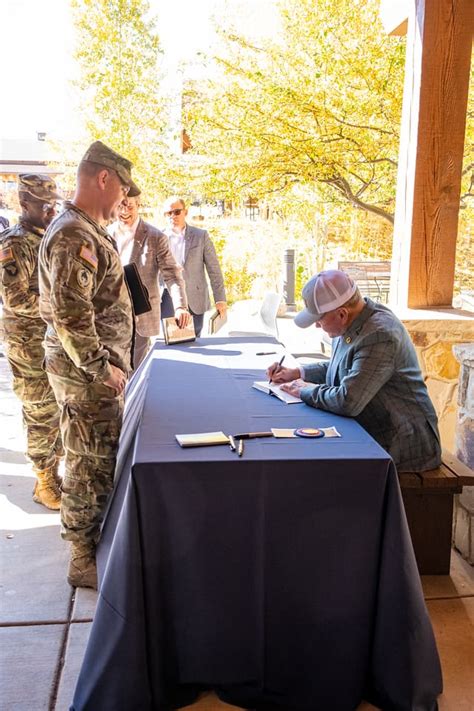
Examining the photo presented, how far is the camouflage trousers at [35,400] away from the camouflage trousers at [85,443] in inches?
36.7

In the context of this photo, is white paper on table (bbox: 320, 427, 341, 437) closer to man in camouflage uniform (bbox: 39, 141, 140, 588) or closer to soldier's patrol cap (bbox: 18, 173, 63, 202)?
man in camouflage uniform (bbox: 39, 141, 140, 588)

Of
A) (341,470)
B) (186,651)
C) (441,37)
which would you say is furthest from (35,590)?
(441,37)

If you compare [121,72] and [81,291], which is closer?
[81,291]

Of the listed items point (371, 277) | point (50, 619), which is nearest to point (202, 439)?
point (50, 619)

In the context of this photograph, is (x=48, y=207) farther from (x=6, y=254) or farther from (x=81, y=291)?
(x=81, y=291)

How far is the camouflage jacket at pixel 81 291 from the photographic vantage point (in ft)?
→ 7.44

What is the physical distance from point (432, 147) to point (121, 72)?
1312 centimetres

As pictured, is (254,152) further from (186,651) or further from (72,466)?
(186,651)

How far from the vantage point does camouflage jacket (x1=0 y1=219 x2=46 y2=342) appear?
3270mm

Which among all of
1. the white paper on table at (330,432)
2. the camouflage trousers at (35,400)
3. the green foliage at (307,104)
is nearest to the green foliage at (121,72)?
the green foliage at (307,104)

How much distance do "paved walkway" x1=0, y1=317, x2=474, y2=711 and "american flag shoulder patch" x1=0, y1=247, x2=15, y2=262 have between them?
1.40 metres

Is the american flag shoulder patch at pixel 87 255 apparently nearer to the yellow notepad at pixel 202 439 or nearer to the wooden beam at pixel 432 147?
the yellow notepad at pixel 202 439

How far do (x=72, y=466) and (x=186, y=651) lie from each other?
3.09 ft

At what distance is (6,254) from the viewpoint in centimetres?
326
